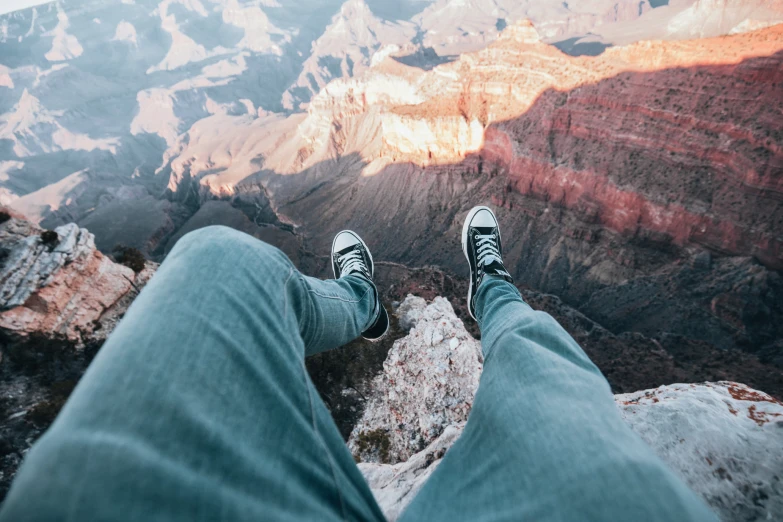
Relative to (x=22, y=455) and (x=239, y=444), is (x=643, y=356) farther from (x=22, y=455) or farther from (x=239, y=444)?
(x=22, y=455)

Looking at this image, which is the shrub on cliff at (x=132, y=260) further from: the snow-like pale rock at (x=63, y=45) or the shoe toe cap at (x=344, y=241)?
the snow-like pale rock at (x=63, y=45)

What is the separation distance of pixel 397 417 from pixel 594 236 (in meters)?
22.7

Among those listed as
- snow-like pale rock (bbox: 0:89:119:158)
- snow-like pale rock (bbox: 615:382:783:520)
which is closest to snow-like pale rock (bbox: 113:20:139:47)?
snow-like pale rock (bbox: 0:89:119:158)

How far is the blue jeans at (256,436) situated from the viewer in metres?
1.00

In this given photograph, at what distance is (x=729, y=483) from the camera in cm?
236

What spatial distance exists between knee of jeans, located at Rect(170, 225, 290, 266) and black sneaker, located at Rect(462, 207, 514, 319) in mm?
3743

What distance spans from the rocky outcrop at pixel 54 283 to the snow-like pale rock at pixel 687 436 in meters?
9.00

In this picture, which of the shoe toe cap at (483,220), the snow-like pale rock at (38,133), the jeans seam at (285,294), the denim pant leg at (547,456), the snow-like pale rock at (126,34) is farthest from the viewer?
the snow-like pale rock at (126,34)

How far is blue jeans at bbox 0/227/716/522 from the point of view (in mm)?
999

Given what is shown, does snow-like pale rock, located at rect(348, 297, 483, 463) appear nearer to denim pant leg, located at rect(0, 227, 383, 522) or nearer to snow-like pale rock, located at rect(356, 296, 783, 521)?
snow-like pale rock, located at rect(356, 296, 783, 521)

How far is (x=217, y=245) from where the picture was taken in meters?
1.96

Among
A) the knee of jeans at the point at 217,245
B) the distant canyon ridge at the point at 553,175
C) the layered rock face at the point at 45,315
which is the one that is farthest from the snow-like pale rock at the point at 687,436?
Result: the distant canyon ridge at the point at 553,175

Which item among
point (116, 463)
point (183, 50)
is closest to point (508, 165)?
point (116, 463)

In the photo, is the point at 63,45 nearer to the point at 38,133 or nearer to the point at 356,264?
the point at 38,133
